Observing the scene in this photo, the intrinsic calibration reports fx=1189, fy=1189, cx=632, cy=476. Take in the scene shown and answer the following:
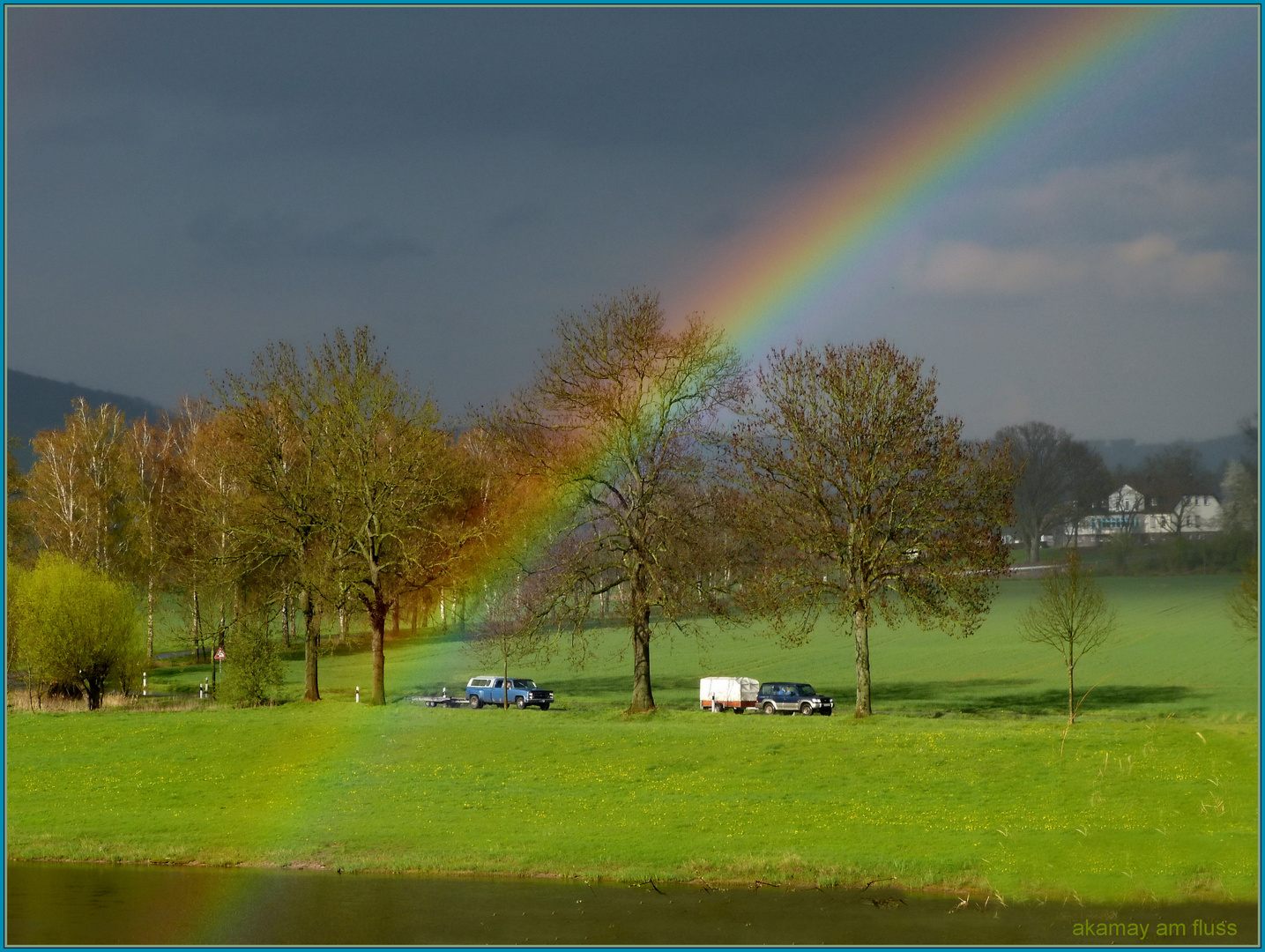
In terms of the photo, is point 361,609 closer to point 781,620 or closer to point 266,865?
point 781,620

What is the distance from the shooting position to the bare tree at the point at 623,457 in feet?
152

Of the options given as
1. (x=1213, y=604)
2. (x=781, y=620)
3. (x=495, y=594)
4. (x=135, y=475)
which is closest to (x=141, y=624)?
(x=495, y=594)

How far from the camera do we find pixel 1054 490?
5236 inches

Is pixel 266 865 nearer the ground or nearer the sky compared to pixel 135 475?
nearer the ground

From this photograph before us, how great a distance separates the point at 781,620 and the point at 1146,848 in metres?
24.3

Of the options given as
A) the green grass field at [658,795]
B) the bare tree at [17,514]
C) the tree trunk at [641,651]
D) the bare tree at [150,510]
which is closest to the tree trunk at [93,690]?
the green grass field at [658,795]

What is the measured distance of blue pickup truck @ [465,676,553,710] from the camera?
198ft

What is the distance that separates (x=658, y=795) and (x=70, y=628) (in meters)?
35.4

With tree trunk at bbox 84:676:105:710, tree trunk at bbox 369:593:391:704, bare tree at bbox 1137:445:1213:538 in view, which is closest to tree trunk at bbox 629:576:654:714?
tree trunk at bbox 369:593:391:704

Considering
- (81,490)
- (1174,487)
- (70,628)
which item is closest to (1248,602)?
(70,628)

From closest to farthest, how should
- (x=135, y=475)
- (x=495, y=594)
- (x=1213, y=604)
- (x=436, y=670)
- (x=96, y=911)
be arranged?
(x=96, y=911)
(x=495, y=594)
(x=436, y=670)
(x=135, y=475)
(x=1213, y=604)

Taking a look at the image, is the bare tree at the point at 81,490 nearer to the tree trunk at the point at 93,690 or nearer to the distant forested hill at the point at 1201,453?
the tree trunk at the point at 93,690

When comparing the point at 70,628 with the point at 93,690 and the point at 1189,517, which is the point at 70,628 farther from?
the point at 1189,517

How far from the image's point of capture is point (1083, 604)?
5394 centimetres
